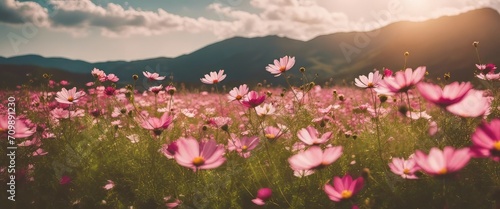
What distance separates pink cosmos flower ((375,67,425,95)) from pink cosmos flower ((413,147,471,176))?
41 centimetres

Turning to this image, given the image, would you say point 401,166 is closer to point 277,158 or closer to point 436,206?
point 436,206

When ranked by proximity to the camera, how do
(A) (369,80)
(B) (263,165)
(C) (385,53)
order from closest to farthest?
(A) (369,80) → (B) (263,165) → (C) (385,53)

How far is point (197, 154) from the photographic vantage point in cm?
138

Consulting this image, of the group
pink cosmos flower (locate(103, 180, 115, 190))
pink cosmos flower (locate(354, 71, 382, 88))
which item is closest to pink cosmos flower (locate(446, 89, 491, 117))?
pink cosmos flower (locate(354, 71, 382, 88))

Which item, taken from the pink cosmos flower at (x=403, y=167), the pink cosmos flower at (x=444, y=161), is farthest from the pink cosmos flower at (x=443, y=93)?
the pink cosmos flower at (x=403, y=167)

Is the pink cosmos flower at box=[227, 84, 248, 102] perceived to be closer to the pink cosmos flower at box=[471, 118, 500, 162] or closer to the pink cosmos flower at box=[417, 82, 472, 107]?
the pink cosmos flower at box=[417, 82, 472, 107]

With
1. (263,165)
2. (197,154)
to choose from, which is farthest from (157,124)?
(263,165)

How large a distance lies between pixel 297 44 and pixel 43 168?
16221 cm

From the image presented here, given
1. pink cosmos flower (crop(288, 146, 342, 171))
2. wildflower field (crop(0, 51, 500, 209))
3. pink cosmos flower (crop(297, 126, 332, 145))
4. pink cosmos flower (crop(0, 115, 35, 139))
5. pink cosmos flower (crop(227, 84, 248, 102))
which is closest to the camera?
pink cosmos flower (crop(288, 146, 342, 171))

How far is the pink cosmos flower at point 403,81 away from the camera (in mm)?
1371

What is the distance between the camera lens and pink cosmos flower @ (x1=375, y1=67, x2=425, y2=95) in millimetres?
1371

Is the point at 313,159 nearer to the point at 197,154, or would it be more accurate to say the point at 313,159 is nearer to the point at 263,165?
the point at 197,154

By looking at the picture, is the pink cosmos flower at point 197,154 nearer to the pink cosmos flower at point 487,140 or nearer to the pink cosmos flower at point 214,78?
the pink cosmos flower at point 487,140

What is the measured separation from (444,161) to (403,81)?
0.50m
